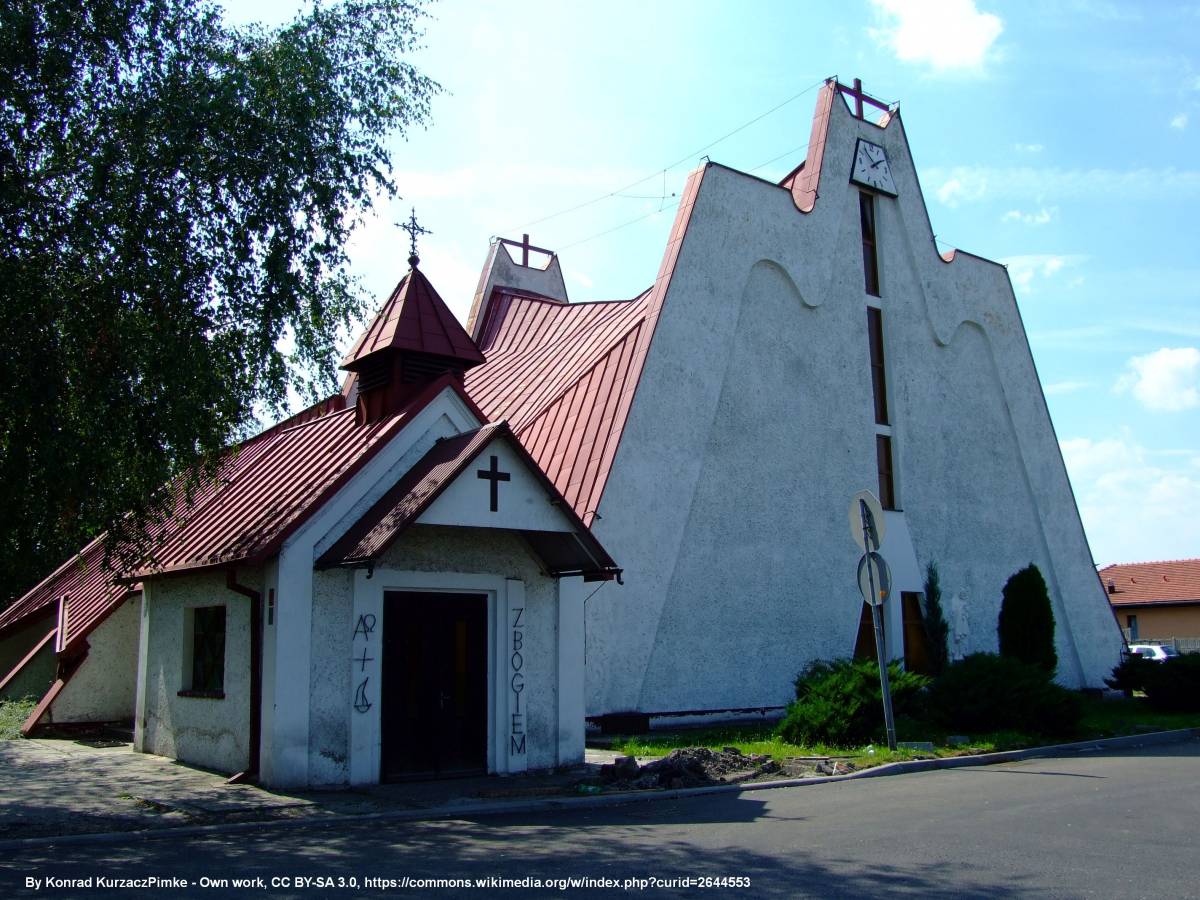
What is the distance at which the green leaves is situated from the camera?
32.9ft

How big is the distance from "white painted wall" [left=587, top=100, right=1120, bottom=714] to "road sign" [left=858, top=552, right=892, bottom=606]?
553 centimetres

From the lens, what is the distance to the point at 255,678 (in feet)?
37.2

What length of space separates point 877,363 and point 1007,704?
1110cm

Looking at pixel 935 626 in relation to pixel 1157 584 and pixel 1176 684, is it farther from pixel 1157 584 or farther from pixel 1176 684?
pixel 1157 584

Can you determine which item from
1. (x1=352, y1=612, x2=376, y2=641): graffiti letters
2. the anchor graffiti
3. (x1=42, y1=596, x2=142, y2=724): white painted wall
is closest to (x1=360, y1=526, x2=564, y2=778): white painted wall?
(x1=352, y1=612, x2=376, y2=641): graffiti letters

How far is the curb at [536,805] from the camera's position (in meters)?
8.41

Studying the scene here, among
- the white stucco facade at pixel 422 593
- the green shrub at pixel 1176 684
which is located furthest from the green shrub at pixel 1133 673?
the white stucco facade at pixel 422 593

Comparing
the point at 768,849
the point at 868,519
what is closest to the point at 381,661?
the point at 768,849

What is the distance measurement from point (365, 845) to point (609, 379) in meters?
12.4

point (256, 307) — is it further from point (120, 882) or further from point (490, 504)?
point (120, 882)

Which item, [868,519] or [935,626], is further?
[935,626]

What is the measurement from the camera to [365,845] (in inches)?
323

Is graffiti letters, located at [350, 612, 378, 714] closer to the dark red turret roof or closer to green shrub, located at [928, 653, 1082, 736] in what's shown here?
the dark red turret roof

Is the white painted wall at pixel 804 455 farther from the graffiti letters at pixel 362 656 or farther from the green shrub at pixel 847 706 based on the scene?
the graffiti letters at pixel 362 656
